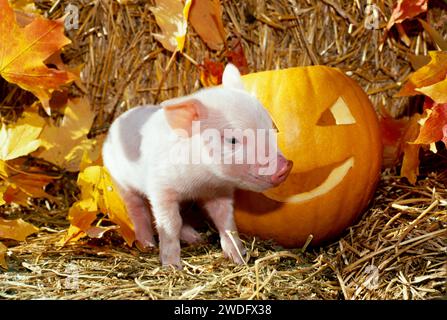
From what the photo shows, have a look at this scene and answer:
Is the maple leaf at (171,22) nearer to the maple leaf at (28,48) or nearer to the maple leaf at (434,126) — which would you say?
the maple leaf at (28,48)

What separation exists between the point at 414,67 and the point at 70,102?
1553mm

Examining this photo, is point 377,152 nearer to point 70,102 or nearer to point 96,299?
point 96,299

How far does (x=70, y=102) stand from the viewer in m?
3.14

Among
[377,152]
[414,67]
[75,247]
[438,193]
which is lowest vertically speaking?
[75,247]

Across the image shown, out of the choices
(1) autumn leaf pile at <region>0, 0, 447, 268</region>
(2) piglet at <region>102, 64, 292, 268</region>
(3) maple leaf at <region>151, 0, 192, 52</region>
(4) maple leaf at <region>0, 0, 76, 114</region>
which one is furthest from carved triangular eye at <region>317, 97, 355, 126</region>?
(4) maple leaf at <region>0, 0, 76, 114</region>

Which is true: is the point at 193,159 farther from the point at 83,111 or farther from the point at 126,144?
the point at 83,111

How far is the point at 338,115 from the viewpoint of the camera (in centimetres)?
258

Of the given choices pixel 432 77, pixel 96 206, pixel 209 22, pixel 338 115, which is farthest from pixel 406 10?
pixel 96 206

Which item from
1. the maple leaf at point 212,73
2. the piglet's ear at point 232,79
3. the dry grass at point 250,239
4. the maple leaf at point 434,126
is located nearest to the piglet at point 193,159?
the piglet's ear at point 232,79

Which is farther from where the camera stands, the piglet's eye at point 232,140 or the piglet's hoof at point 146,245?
the piglet's hoof at point 146,245

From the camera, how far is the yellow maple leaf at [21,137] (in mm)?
2801

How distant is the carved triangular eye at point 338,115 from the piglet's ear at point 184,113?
1.83ft

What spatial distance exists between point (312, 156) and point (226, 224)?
0.40 metres

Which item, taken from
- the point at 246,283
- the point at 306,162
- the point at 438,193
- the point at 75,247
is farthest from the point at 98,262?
the point at 438,193
